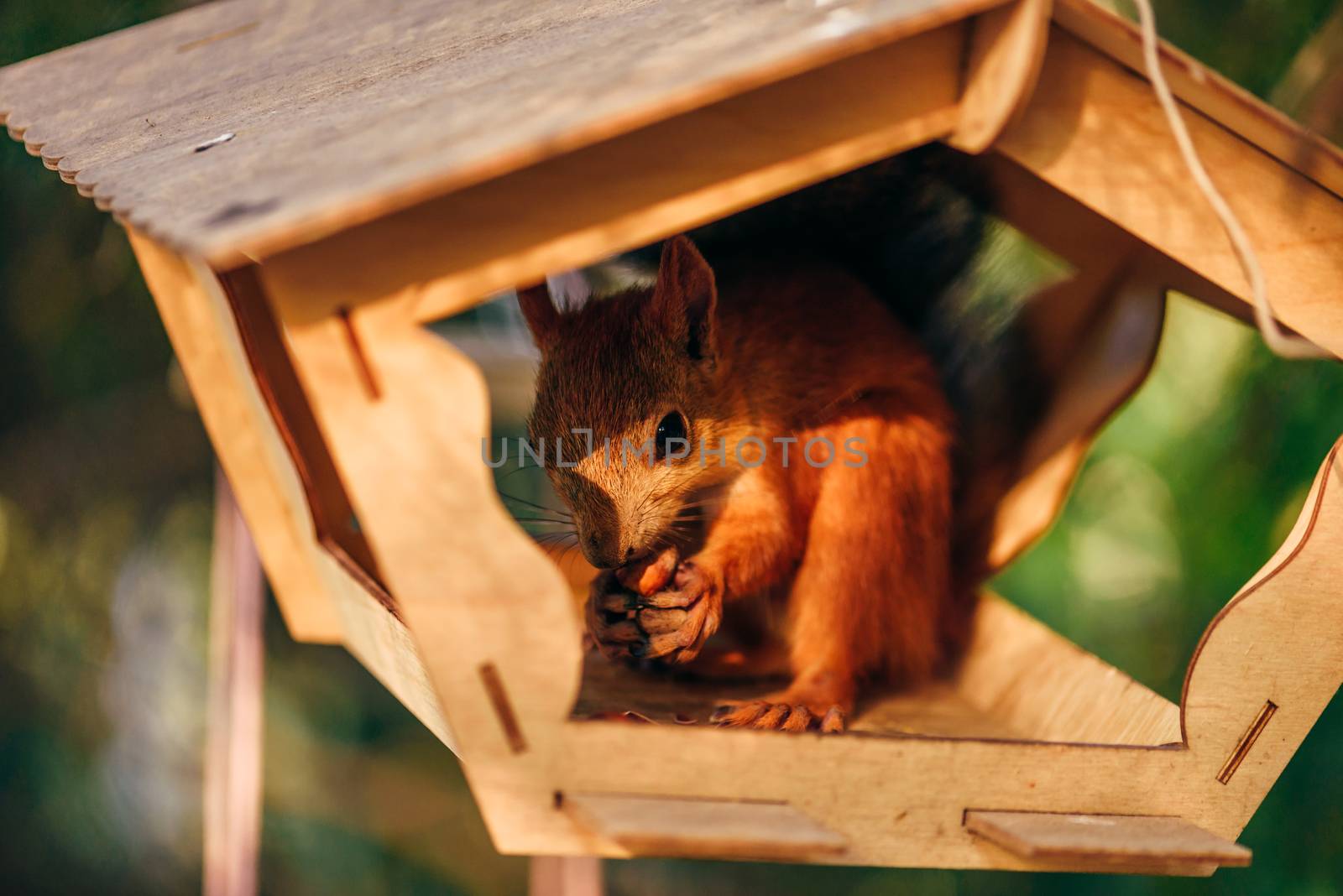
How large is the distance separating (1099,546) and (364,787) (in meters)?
2.52

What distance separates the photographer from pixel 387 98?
1213 millimetres

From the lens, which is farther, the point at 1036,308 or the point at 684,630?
the point at 1036,308

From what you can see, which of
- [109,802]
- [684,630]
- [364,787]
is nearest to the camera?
[684,630]

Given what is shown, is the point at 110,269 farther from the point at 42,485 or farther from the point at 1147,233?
the point at 1147,233

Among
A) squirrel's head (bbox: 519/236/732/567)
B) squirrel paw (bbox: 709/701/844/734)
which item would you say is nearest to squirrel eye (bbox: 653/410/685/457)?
squirrel's head (bbox: 519/236/732/567)

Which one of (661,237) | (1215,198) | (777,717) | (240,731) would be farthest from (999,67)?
(240,731)

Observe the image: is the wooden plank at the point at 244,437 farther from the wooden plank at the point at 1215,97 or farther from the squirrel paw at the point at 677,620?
the wooden plank at the point at 1215,97

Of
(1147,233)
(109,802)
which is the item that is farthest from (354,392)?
(109,802)

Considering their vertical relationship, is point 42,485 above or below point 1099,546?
below

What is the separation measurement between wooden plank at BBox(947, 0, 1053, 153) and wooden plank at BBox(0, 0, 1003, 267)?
5cm

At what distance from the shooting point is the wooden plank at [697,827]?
1024 mm

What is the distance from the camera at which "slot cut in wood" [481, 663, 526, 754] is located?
105 cm

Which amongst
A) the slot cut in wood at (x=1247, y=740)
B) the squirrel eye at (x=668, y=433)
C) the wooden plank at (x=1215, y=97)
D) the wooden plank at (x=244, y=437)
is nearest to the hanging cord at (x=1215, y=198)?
the wooden plank at (x=1215, y=97)

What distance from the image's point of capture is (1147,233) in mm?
1193
